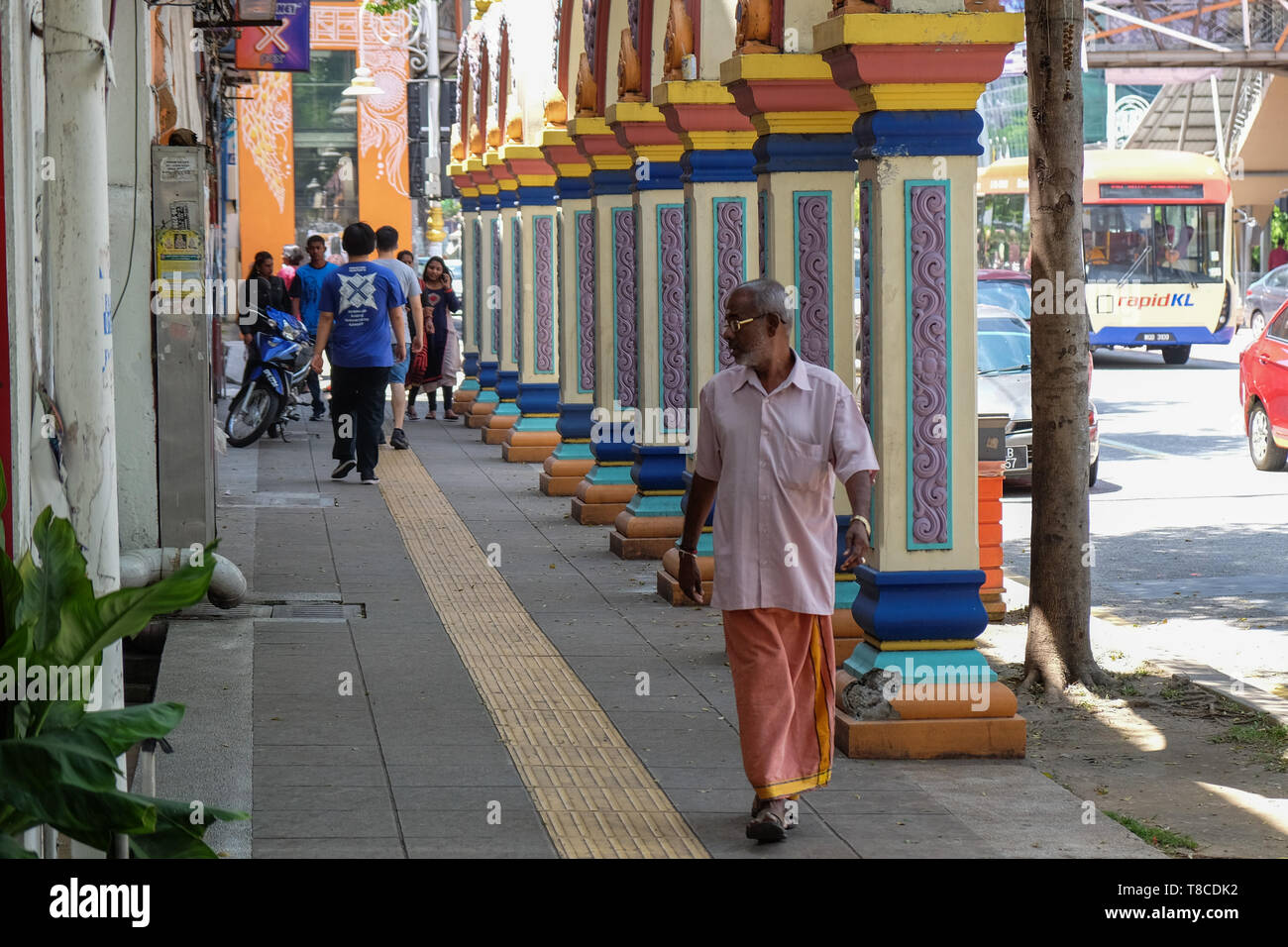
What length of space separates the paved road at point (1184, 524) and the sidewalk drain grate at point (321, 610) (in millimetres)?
4132

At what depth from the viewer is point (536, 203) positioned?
17.1m

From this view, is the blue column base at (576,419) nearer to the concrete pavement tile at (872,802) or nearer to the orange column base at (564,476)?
the orange column base at (564,476)

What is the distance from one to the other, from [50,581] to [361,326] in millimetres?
10459

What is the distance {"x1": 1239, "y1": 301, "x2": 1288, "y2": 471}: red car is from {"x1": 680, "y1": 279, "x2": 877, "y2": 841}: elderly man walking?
36.1ft

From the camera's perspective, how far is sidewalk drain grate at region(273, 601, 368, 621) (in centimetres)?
923

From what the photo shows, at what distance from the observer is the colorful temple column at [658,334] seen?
11.4m

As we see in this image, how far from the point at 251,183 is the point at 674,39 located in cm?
2666

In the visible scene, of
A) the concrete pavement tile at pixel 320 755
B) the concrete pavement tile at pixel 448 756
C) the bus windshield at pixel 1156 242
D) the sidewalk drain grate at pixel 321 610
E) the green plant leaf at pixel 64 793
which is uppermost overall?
the bus windshield at pixel 1156 242

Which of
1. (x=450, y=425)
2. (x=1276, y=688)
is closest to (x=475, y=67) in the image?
(x=450, y=425)

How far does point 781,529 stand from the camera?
18.5ft

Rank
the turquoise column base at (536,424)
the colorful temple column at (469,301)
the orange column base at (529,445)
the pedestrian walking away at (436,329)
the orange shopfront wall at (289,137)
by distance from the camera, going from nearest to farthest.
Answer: the orange column base at (529,445), the turquoise column base at (536,424), the pedestrian walking away at (436,329), the colorful temple column at (469,301), the orange shopfront wall at (289,137)

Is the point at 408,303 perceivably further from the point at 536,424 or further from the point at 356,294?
the point at 356,294

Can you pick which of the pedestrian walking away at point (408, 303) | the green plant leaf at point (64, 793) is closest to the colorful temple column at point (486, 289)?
the pedestrian walking away at point (408, 303)

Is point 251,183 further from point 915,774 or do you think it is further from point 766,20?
point 915,774
